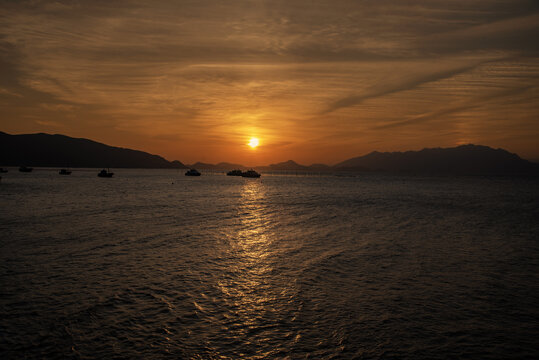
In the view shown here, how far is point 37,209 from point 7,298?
3339 centimetres

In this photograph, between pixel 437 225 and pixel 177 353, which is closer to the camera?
pixel 177 353

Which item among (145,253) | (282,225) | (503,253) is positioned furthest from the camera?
(282,225)

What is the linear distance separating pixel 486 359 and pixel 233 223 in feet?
87.9

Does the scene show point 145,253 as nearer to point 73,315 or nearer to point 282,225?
point 73,315

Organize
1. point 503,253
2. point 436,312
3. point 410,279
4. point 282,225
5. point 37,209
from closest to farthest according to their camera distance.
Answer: point 436,312, point 410,279, point 503,253, point 282,225, point 37,209

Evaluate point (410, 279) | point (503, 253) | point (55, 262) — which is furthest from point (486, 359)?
point (55, 262)

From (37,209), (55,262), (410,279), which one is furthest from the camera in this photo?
(37,209)

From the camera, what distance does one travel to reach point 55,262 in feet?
55.6

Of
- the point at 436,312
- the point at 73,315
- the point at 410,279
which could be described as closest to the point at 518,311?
the point at 436,312

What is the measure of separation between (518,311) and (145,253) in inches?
737

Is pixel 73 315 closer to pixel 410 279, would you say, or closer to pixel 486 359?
pixel 486 359

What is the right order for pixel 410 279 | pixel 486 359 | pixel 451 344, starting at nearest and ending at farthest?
pixel 486 359 < pixel 451 344 < pixel 410 279

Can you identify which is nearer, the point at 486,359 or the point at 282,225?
the point at 486,359

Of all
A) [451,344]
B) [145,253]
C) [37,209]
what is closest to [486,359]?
[451,344]
